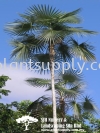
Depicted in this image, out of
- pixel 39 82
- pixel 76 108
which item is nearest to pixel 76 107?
pixel 76 108

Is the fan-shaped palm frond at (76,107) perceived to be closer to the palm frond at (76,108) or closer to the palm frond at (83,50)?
the palm frond at (76,108)

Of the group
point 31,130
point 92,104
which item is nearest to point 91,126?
point 31,130

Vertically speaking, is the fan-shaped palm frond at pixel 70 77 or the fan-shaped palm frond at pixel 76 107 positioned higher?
the fan-shaped palm frond at pixel 70 77

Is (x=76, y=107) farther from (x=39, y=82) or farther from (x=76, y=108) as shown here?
(x=39, y=82)

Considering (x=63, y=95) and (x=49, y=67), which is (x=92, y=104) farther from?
(x=49, y=67)

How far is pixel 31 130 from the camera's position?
15594mm

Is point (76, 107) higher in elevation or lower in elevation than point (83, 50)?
lower

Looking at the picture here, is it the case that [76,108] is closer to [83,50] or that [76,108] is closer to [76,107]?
Answer: [76,107]

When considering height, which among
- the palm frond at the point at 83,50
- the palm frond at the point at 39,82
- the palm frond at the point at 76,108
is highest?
the palm frond at the point at 83,50

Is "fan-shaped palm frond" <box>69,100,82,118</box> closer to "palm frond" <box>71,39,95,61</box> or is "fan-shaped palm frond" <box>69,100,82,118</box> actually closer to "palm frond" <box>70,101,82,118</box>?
"palm frond" <box>70,101,82,118</box>

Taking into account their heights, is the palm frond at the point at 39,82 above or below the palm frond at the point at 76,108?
above

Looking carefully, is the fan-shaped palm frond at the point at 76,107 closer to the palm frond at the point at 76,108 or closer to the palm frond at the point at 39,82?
the palm frond at the point at 76,108

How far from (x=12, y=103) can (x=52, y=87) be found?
540cm

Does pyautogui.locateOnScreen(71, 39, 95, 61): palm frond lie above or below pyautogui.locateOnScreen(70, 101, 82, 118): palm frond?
above
